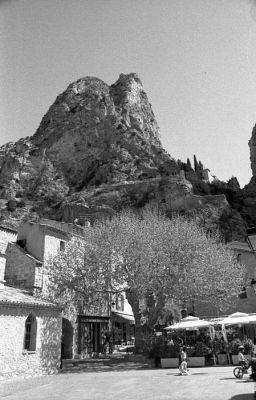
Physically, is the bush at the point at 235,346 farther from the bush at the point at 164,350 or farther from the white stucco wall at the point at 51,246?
the white stucco wall at the point at 51,246

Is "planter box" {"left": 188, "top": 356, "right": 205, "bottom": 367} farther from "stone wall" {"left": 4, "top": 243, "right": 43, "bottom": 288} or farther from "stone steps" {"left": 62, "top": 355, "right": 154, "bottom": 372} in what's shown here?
"stone wall" {"left": 4, "top": 243, "right": 43, "bottom": 288}

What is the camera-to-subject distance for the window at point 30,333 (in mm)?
20062

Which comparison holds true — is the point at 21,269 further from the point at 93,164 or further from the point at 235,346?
the point at 93,164

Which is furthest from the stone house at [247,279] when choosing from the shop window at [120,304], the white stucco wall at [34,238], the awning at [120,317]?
the white stucco wall at [34,238]

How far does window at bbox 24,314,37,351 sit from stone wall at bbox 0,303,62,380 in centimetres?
23

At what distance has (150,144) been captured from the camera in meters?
107

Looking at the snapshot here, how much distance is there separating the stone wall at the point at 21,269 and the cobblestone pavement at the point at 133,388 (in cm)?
1068

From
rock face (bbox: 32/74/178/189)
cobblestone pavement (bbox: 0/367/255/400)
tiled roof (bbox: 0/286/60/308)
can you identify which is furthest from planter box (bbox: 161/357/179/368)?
rock face (bbox: 32/74/178/189)

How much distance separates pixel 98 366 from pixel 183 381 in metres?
10.5

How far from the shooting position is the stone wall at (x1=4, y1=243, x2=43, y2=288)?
27906mm

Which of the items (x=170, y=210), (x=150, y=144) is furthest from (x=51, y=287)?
(x=150, y=144)

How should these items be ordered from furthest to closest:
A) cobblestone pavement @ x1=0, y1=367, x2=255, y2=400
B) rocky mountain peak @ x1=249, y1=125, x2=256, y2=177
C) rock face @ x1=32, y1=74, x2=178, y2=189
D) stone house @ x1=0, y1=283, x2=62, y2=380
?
rocky mountain peak @ x1=249, y1=125, x2=256, y2=177
rock face @ x1=32, y1=74, x2=178, y2=189
stone house @ x1=0, y1=283, x2=62, y2=380
cobblestone pavement @ x1=0, y1=367, x2=255, y2=400

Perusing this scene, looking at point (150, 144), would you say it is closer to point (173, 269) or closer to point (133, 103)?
point (133, 103)

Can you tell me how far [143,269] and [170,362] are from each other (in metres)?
6.40
